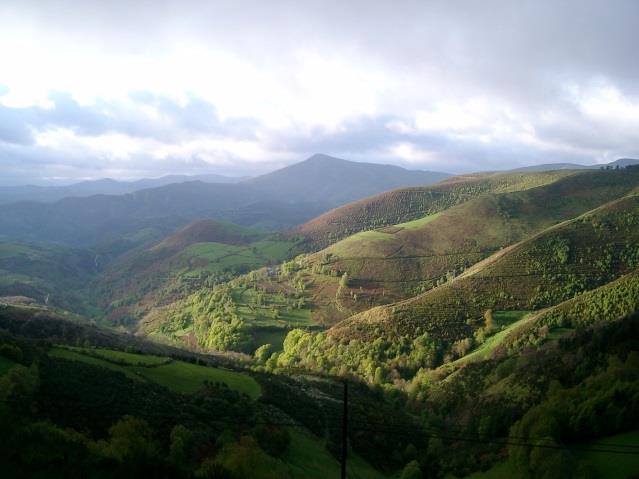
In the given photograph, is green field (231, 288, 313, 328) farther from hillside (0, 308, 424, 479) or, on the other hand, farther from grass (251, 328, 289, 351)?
hillside (0, 308, 424, 479)

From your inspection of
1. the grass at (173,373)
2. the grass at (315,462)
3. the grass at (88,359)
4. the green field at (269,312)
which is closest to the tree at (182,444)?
the grass at (315,462)

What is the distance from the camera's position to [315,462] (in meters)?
51.3

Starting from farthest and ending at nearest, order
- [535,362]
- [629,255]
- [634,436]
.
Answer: [629,255]
[535,362]
[634,436]

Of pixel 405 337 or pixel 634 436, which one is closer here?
pixel 634 436

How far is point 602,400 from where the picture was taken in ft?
166

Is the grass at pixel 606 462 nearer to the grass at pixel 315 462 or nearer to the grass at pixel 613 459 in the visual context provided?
the grass at pixel 613 459

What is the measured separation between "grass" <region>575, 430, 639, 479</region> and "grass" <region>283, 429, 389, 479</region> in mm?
22052

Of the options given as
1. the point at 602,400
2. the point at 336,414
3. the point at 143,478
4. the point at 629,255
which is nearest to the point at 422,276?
the point at 629,255

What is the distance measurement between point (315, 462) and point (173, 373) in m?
25.0

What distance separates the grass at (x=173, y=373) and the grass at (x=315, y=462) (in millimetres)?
10620

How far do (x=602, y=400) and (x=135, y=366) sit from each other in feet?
181

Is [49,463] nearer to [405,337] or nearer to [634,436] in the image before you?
[634,436]

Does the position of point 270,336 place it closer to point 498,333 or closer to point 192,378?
point 498,333

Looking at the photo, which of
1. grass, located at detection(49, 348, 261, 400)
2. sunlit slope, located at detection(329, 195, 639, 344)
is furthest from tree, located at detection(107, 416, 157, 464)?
sunlit slope, located at detection(329, 195, 639, 344)
